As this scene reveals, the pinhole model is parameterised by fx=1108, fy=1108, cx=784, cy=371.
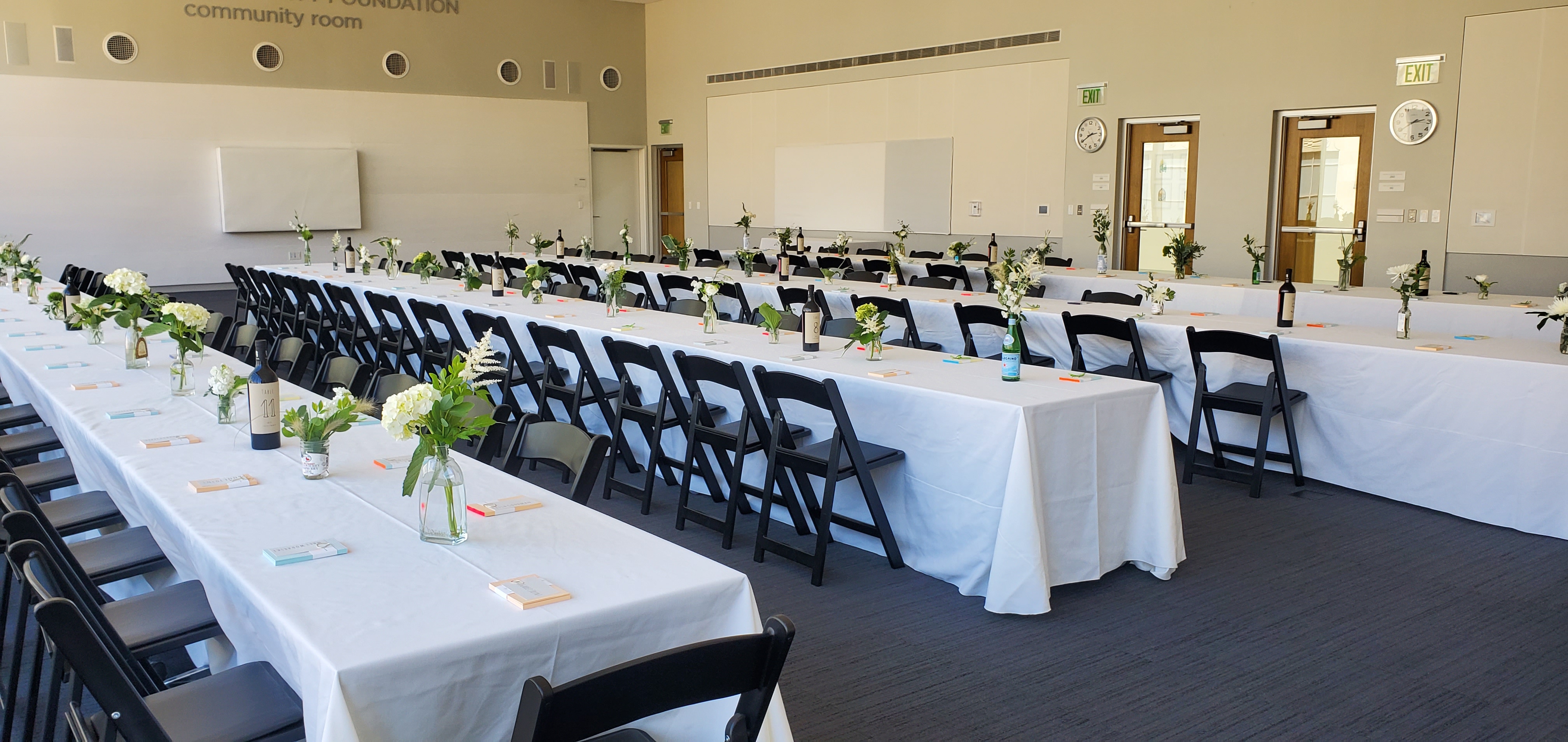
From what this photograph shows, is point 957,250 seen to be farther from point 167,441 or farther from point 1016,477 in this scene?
point 167,441

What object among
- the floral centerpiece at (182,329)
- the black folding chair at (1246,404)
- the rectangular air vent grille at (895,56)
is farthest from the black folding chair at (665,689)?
the rectangular air vent grille at (895,56)

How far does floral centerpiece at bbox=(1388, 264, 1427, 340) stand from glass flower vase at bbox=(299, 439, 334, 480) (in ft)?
16.6

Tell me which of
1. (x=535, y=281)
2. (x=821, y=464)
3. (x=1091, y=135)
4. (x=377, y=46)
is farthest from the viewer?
(x=377, y=46)

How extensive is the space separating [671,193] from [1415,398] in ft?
48.2

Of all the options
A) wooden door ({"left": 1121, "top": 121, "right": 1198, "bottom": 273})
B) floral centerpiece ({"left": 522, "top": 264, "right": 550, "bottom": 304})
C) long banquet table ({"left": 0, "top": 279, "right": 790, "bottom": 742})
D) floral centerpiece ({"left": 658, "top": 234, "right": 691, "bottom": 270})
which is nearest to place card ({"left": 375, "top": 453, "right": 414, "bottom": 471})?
long banquet table ({"left": 0, "top": 279, "right": 790, "bottom": 742})

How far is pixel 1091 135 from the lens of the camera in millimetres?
12336

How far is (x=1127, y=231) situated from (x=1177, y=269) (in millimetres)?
3181

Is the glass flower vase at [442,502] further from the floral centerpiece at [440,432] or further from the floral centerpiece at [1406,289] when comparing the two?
the floral centerpiece at [1406,289]

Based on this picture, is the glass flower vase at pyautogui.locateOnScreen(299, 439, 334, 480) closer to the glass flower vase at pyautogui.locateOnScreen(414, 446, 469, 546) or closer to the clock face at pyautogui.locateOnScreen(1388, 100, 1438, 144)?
the glass flower vase at pyautogui.locateOnScreen(414, 446, 469, 546)

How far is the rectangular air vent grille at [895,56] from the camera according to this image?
504 inches

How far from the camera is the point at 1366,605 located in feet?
13.2

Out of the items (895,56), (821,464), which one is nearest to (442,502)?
(821,464)

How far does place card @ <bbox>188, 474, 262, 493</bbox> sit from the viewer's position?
2889 mm

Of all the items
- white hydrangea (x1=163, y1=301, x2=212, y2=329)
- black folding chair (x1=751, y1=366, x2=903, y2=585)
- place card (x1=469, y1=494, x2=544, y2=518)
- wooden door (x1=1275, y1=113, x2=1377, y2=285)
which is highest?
wooden door (x1=1275, y1=113, x2=1377, y2=285)
